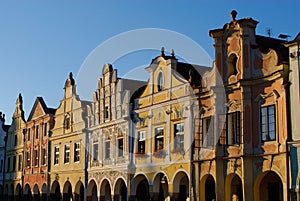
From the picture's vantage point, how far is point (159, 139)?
3556 centimetres

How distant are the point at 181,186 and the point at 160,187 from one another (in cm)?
209

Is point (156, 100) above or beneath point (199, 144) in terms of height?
above

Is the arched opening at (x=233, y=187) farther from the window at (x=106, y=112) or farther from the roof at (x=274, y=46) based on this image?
the window at (x=106, y=112)

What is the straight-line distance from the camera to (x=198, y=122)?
3203 cm

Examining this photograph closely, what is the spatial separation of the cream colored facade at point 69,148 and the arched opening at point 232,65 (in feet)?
59.5

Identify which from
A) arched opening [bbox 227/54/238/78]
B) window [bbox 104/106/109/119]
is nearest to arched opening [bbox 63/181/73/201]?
window [bbox 104/106/109/119]

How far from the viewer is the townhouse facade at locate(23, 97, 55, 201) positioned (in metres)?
51.5

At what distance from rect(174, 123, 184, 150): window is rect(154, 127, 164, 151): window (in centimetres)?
146

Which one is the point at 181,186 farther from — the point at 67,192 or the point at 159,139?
the point at 67,192

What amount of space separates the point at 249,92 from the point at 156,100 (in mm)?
9004

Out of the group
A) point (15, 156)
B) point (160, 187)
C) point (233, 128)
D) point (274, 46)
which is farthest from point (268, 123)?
point (15, 156)

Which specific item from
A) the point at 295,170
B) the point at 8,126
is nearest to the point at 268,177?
the point at 295,170

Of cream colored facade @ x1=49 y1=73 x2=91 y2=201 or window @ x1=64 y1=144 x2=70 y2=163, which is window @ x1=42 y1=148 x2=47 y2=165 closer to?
cream colored facade @ x1=49 y1=73 x2=91 y2=201

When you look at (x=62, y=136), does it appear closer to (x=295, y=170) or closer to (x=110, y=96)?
(x=110, y=96)
